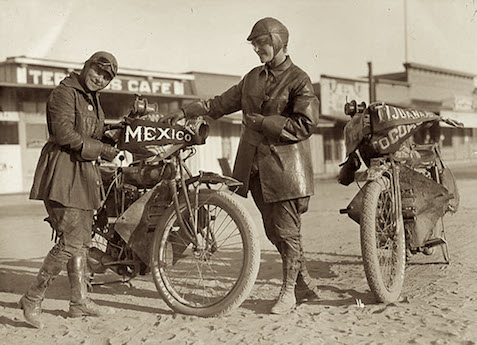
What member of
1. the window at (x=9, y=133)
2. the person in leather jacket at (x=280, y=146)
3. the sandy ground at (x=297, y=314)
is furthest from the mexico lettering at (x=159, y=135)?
the window at (x=9, y=133)

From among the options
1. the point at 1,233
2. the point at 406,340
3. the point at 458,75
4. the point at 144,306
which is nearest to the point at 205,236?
the point at 144,306

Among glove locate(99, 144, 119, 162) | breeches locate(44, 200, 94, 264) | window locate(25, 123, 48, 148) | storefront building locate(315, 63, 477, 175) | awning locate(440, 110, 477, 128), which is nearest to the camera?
breeches locate(44, 200, 94, 264)

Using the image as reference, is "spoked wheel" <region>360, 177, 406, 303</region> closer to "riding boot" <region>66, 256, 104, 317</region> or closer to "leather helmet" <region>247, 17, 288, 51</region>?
"leather helmet" <region>247, 17, 288, 51</region>

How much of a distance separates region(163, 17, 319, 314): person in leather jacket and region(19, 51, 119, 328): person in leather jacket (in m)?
0.63

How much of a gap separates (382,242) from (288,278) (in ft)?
2.60

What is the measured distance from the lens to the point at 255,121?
379 cm

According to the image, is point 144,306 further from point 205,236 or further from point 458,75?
point 458,75

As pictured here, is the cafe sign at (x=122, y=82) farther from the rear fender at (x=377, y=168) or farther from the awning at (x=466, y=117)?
the awning at (x=466, y=117)

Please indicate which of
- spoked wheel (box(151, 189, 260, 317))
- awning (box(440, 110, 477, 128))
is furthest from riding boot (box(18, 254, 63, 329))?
awning (box(440, 110, 477, 128))

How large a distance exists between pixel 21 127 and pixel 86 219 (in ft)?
66.1

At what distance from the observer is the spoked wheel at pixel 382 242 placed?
3686mm

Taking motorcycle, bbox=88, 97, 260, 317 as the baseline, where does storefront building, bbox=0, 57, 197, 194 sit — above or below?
above

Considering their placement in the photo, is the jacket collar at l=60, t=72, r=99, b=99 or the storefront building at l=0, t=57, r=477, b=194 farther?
the storefront building at l=0, t=57, r=477, b=194

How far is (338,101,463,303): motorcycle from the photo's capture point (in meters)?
4.03
